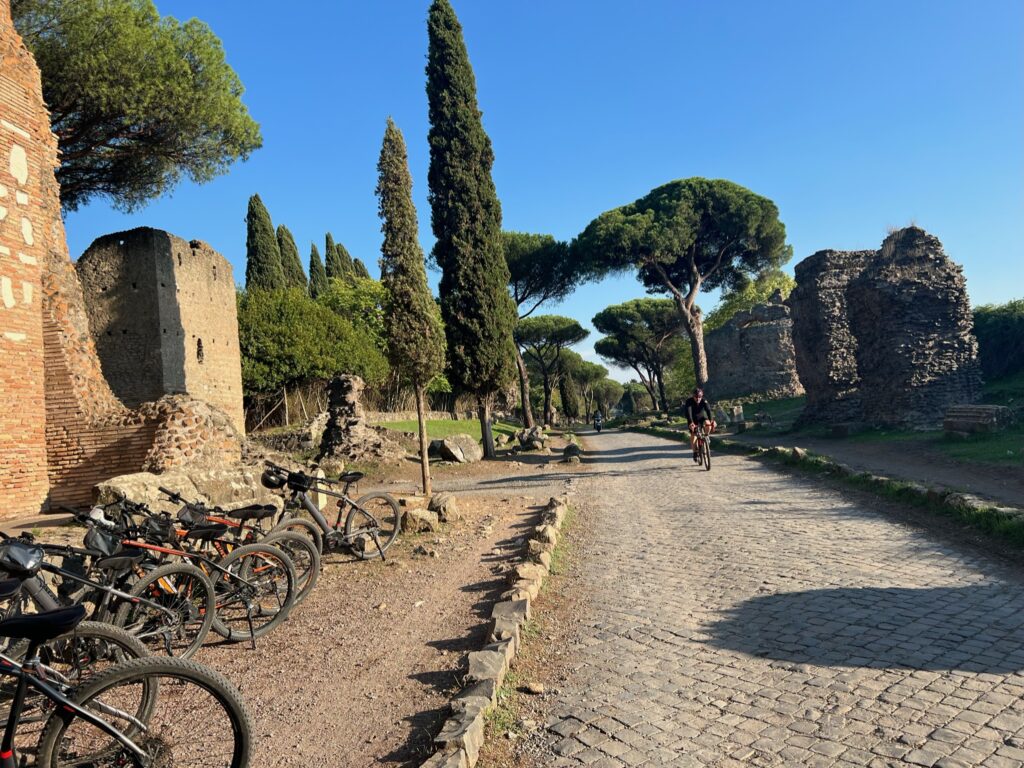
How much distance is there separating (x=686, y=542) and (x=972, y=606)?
294 centimetres

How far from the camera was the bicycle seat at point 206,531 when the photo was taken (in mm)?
4594

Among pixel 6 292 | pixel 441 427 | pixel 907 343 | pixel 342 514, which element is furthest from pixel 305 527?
pixel 441 427

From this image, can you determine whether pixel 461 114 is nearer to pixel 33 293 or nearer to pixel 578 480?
pixel 578 480

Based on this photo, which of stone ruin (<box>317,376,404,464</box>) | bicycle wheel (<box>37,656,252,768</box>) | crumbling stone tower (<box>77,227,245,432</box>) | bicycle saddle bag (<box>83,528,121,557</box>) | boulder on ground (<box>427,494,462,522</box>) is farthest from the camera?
crumbling stone tower (<box>77,227,245,432</box>)

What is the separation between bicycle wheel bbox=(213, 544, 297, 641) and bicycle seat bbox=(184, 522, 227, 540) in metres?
0.25

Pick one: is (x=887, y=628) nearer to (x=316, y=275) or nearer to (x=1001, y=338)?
(x=1001, y=338)

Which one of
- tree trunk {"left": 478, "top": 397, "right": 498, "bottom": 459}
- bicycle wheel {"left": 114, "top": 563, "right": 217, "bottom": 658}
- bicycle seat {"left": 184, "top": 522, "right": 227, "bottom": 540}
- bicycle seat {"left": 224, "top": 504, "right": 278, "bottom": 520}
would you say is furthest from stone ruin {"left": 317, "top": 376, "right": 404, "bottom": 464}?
bicycle wheel {"left": 114, "top": 563, "right": 217, "bottom": 658}

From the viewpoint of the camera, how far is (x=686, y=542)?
6.86m

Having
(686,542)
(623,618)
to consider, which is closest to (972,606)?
(623,618)

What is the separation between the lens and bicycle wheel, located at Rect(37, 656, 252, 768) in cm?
231

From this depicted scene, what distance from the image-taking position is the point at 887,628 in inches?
154

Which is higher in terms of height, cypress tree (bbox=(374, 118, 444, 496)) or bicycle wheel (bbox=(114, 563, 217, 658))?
cypress tree (bbox=(374, 118, 444, 496))

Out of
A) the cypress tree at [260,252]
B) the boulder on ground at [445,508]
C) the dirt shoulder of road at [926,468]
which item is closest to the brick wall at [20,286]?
the boulder on ground at [445,508]

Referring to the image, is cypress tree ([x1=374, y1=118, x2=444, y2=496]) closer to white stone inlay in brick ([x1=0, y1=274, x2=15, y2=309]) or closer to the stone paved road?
white stone inlay in brick ([x1=0, y1=274, x2=15, y2=309])
